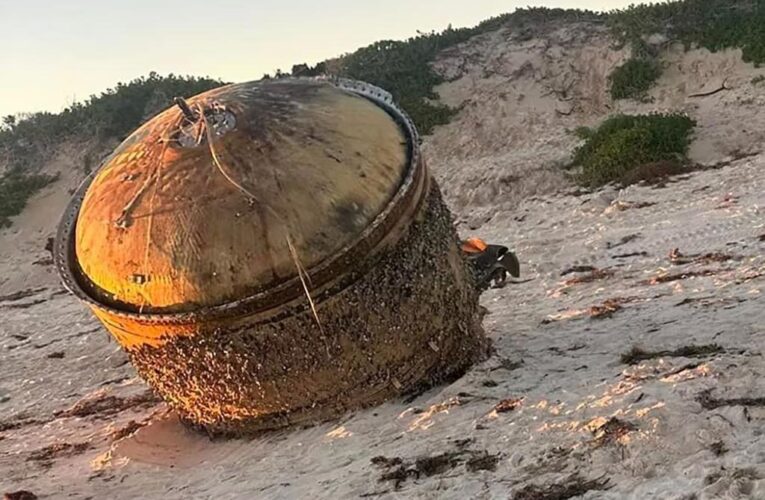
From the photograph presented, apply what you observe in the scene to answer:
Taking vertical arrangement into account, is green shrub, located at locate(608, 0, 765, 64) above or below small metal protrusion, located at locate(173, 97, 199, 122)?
above

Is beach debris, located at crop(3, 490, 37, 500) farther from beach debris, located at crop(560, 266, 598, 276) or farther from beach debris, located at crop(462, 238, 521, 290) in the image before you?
beach debris, located at crop(560, 266, 598, 276)

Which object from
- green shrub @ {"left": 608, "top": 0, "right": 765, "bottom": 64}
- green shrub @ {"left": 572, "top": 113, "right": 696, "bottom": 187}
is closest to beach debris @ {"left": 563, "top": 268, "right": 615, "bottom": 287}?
green shrub @ {"left": 572, "top": 113, "right": 696, "bottom": 187}

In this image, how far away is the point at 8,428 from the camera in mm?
6727

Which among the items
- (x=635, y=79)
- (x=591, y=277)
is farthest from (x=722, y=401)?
(x=635, y=79)

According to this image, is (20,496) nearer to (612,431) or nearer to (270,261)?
(270,261)

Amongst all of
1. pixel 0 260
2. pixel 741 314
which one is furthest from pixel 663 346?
pixel 0 260

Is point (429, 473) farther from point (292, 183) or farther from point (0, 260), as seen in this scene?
point (0, 260)

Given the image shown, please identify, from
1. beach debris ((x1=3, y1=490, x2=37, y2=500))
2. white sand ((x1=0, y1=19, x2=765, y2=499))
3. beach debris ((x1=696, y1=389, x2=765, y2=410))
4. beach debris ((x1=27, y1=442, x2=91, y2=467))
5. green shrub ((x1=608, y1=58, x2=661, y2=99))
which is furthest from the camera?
green shrub ((x1=608, y1=58, x2=661, y2=99))

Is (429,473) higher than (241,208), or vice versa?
(241,208)

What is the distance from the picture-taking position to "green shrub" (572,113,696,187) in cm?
1364

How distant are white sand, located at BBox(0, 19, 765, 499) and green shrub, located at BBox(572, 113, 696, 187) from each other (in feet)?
7.62

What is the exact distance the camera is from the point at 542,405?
14.2 feet

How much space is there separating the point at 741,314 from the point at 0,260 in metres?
15.8

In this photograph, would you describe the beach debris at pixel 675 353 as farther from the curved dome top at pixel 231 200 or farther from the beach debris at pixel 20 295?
the beach debris at pixel 20 295
